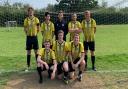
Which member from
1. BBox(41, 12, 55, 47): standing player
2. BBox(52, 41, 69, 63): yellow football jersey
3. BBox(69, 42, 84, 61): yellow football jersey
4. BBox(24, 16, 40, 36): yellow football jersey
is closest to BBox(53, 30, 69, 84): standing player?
BBox(52, 41, 69, 63): yellow football jersey

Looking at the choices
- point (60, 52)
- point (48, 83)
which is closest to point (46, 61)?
point (60, 52)

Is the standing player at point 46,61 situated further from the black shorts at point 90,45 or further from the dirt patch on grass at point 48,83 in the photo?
the black shorts at point 90,45

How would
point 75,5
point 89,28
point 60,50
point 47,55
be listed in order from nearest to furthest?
point 47,55, point 60,50, point 89,28, point 75,5

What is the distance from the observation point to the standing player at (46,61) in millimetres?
11477

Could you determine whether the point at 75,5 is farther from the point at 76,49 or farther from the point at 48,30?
the point at 76,49

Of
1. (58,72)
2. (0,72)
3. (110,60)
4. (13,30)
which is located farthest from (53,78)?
(13,30)

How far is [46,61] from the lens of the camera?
1171cm

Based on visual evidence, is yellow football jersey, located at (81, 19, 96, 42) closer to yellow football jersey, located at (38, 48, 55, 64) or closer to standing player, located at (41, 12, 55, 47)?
standing player, located at (41, 12, 55, 47)

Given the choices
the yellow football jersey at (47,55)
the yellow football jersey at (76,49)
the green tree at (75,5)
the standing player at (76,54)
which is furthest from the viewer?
the green tree at (75,5)

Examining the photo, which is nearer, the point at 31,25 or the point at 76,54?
the point at 76,54

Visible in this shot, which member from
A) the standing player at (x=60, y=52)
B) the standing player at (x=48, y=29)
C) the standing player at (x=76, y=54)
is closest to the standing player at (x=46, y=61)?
the standing player at (x=60, y=52)

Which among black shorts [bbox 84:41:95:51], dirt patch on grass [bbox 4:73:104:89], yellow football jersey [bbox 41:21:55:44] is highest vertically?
yellow football jersey [bbox 41:21:55:44]

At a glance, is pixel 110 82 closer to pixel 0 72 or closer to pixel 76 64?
pixel 76 64

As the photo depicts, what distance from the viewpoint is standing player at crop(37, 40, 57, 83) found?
1148cm
